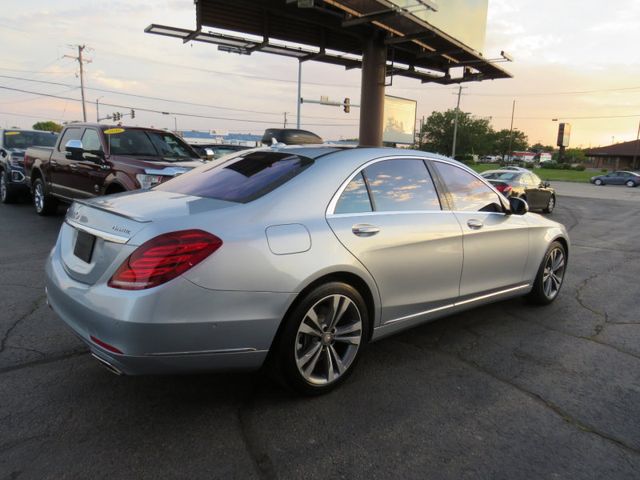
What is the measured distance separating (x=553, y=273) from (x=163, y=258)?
14.2 feet

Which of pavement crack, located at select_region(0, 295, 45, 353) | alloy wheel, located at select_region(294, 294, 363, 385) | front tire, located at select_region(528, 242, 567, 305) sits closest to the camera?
alloy wheel, located at select_region(294, 294, 363, 385)

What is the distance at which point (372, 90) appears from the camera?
1495cm

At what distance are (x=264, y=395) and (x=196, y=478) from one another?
2.80 feet

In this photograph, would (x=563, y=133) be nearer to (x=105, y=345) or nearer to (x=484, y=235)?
(x=484, y=235)

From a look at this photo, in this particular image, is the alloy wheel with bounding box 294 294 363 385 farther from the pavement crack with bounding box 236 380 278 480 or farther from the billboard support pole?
the billboard support pole

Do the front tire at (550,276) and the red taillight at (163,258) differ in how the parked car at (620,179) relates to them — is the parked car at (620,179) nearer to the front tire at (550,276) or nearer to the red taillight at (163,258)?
the front tire at (550,276)

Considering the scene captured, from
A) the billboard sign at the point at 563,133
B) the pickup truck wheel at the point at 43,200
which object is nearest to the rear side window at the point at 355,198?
the pickup truck wheel at the point at 43,200

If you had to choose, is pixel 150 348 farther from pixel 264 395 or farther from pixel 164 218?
pixel 264 395

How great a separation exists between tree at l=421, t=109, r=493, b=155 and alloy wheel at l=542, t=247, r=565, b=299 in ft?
326

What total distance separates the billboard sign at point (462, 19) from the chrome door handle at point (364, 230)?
12.2m

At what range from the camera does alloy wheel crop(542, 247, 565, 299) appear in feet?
16.3

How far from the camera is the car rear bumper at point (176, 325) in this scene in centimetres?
235

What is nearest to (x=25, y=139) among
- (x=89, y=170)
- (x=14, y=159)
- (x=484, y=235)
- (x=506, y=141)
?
(x=14, y=159)

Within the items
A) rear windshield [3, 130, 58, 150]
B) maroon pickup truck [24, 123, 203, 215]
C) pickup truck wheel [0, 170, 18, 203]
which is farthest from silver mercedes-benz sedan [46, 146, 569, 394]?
rear windshield [3, 130, 58, 150]
